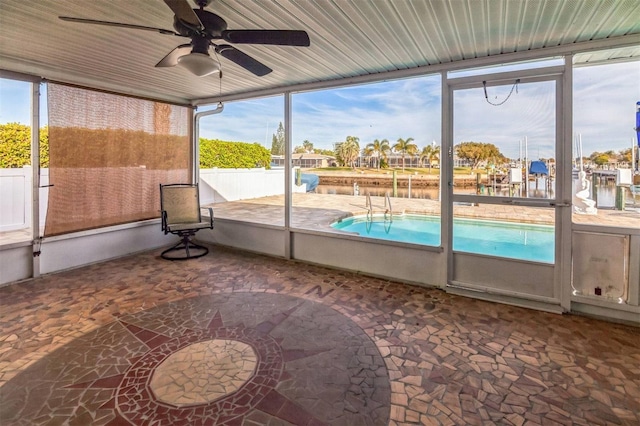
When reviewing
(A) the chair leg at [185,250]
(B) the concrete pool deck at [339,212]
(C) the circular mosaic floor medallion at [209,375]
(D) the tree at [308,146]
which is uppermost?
(D) the tree at [308,146]

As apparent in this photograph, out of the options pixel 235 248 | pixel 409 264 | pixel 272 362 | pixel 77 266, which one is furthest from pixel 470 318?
pixel 77 266

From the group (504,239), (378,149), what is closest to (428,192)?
(378,149)

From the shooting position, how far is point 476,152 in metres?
3.52

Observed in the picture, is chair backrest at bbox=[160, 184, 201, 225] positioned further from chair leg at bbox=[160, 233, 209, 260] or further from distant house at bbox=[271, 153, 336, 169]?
distant house at bbox=[271, 153, 336, 169]

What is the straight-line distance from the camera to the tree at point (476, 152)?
3.46 metres

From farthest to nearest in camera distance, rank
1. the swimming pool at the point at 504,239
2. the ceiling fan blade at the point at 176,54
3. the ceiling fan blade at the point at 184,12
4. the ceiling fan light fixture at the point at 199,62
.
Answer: the swimming pool at the point at 504,239 < the ceiling fan blade at the point at 176,54 < the ceiling fan light fixture at the point at 199,62 < the ceiling fan blade at the point at 184,12

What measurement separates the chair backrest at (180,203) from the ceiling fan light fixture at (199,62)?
127 inches

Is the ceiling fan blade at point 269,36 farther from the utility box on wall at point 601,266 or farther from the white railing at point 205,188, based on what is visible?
the utility box on wall at point 601,266

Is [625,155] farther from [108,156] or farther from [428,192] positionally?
[108,156]

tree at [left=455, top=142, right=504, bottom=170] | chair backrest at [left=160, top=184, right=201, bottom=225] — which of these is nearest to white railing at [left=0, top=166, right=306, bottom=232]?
chair backrest at [left=160, top=184, right=201, bottom=225]

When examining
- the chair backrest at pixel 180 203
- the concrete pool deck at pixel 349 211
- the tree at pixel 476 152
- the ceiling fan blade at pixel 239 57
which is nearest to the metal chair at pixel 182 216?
the chair backrest at pixel 180 203

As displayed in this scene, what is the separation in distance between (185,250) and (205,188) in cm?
187

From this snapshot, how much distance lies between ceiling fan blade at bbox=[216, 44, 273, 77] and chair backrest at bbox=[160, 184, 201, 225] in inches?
125

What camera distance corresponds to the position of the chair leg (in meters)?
4.88
